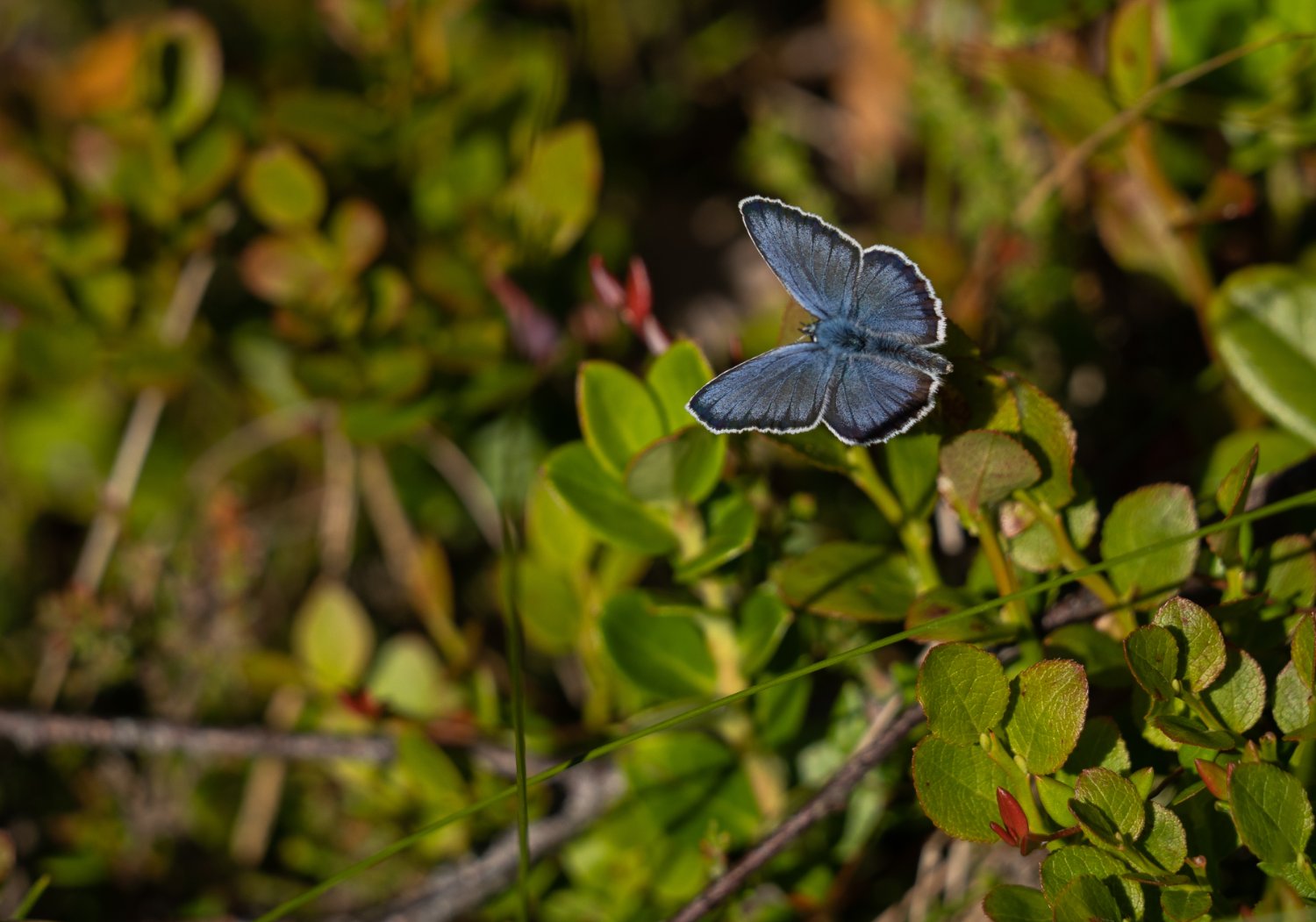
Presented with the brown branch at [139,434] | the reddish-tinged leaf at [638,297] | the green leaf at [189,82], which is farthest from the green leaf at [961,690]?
the green leaf at [189,82]

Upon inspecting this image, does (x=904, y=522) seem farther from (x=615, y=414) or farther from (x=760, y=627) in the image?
(x=615, y=414)

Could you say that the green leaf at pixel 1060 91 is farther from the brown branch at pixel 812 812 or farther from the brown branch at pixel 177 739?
the brown branch at pixel 177 739

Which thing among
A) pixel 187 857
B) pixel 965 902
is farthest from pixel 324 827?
pixel 965 902

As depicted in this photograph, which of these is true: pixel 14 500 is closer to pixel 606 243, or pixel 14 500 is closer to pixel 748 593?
pixel 606 243

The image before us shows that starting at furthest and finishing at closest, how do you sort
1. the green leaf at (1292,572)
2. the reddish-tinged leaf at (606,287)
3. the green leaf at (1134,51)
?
1. the green leaf at (1134,51)
2. the reddish-tinged leaf at (606,287)
3. the green leaf at (1292,572)

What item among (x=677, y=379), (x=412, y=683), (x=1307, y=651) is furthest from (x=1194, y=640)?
(x=412, y=683)

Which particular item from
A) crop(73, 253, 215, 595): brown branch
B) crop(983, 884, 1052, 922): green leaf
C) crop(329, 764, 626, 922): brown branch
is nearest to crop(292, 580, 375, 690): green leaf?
crop(329, 764, 626, 922): brown branch
